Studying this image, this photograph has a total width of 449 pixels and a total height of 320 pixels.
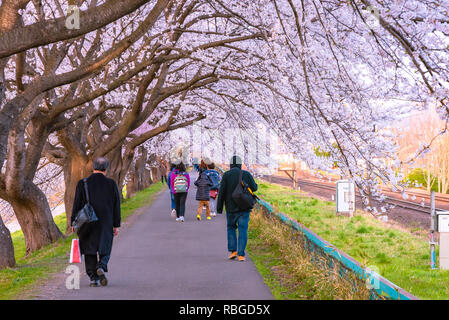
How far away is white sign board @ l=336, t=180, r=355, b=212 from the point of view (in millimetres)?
16953

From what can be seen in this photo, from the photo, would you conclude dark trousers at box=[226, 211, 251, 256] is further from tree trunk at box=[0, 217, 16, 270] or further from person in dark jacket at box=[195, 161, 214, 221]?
person in dark jacket at box=[195, 161, 214, 221]

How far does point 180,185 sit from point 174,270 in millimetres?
6909

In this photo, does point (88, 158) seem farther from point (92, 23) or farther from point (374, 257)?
point (92, 23)

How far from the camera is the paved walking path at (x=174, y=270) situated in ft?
23.9

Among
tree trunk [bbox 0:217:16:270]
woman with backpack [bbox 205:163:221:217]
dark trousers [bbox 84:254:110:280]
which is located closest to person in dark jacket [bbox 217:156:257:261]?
dark trousers [bbox 84:254:110:280]

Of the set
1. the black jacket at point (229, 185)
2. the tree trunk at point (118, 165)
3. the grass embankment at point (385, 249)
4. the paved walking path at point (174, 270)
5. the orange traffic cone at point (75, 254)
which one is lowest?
the grass embankment at point (385, 249)

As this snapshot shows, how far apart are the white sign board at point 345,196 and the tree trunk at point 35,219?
8.45 m

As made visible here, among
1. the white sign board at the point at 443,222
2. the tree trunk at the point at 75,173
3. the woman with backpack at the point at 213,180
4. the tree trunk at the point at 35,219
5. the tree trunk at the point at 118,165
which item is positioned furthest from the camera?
the tree trunk at the point at 118,165

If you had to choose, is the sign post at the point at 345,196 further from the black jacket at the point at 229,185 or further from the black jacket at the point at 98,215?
the black jacket at the point at 98,215

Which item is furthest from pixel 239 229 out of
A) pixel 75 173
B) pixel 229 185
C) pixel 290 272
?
pixel 75 173

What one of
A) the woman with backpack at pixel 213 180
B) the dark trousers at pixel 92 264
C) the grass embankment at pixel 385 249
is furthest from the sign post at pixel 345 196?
the dark trousers at pixel 92 264

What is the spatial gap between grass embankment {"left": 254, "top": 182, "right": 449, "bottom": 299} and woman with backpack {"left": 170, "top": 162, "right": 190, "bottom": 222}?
3792 millimetres

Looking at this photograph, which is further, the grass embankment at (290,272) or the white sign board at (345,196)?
the white sign board at (345,196)
